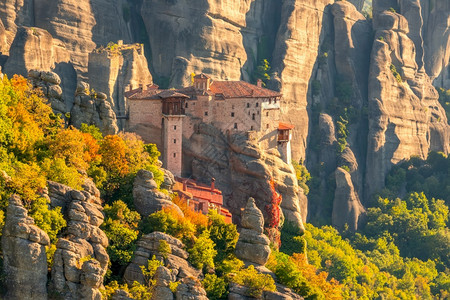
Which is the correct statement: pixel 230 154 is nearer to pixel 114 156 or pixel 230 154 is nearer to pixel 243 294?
pixel 114 156

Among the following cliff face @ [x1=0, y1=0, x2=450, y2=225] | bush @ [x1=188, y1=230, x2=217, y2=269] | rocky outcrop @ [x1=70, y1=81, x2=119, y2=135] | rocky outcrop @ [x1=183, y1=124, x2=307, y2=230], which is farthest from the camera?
cliff face @ [x1=0, y1=0, x2=450, y2=225]

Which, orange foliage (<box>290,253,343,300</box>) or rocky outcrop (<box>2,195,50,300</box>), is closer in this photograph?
rocky outcrop (<box>2,195,50,300</box>)

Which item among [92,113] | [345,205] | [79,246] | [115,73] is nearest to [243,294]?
[79,246]

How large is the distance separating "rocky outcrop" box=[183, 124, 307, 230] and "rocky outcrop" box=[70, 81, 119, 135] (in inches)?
275

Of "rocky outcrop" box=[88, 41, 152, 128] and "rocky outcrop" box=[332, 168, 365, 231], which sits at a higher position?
"rocky outcrop" box=[88, 41, 152, 128]

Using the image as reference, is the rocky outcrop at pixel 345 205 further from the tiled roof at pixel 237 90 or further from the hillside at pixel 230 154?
the tiled roof at pixel 237 90

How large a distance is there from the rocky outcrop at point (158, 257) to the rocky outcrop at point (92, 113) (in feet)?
42.5

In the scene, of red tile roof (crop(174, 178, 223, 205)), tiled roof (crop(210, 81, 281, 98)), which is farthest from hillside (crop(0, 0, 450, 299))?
red tile roof (crop(174, 178, 223, 205))

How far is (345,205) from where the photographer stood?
124 meters

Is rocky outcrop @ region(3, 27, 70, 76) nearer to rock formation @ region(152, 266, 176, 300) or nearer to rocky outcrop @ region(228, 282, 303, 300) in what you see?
rocky outcrop @ region(228, 282, 303, 300)

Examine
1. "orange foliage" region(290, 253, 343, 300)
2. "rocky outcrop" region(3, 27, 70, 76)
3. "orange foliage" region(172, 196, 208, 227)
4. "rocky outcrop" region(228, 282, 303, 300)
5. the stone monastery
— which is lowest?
"orange foliage" region(290, 253, 343, 300)

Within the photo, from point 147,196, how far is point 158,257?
18.3 feet

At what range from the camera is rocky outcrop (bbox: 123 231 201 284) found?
7506 cm

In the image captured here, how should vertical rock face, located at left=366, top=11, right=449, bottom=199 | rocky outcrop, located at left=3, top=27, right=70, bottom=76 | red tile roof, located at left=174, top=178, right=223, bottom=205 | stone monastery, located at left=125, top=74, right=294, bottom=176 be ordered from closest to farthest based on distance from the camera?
red tile roof, located at left=174, top=178, right=223, bottom=205 < stone monastery, located at left=125, top=74, right=294, bottom=176 < rocky outcrop, located at left=3, top=27, right=70, bottom=76 < vertical rock face, located at left=366, top=11, right=449, bottom=199
